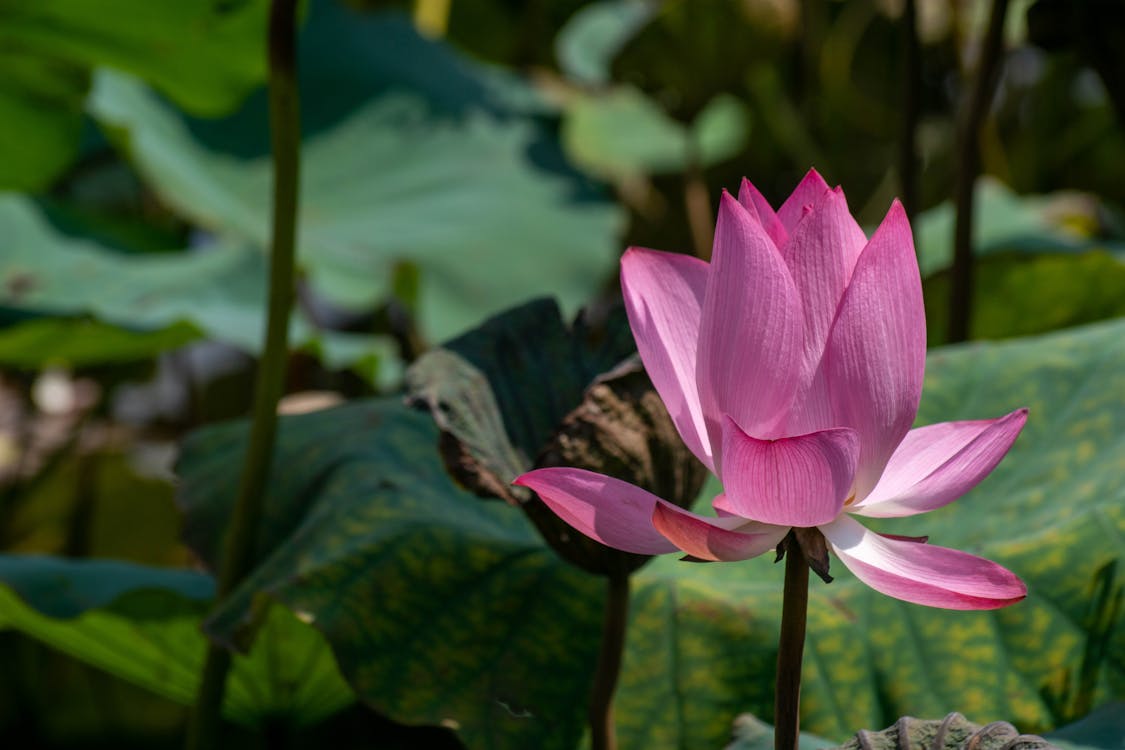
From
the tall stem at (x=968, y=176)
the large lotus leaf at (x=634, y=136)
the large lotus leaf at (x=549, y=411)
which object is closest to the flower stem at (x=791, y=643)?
the large lotus leaf at (x=549, y=411)

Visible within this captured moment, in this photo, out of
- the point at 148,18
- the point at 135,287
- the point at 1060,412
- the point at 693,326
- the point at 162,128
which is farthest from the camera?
the point at 162,128

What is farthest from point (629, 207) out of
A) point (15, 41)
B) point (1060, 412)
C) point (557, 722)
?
point (557, 722)

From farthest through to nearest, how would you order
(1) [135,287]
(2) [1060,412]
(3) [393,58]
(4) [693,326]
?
(3) [393,58], (1) [135,287], (2) [1060,412], (4) [693,326]

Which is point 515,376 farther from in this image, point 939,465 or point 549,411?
point 939,465

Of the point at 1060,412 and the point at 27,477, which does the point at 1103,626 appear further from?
the point at 27,477

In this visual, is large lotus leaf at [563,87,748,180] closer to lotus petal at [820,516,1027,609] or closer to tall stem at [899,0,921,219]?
tall stem at [899,0,921,219]

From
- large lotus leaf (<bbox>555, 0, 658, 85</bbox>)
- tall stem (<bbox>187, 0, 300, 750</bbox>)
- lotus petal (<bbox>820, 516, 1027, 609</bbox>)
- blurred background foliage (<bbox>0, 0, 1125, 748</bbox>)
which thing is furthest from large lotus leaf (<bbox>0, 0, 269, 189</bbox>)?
large lotus leaf (<bbox>555, 0, 658, 85</bbox>)
